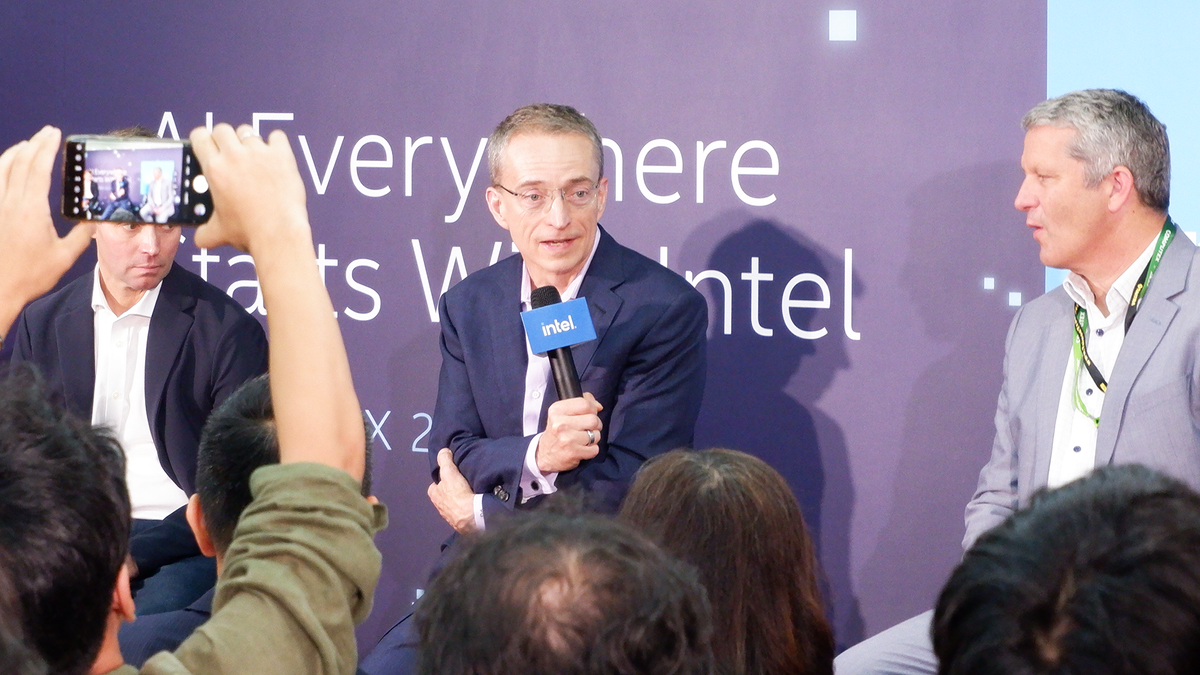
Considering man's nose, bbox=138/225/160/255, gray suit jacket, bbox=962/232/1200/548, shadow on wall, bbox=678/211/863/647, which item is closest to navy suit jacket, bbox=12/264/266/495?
man's nose, bbox=138/225/160/255

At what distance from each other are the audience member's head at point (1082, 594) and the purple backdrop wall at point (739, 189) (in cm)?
259

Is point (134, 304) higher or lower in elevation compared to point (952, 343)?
higher

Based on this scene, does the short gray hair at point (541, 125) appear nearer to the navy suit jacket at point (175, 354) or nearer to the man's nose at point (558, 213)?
the man's nose at point (558, 213)

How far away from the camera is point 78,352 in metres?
3.43

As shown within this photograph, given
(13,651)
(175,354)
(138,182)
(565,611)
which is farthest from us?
(175,354)

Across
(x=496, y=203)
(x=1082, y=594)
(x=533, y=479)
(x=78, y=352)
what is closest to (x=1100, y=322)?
(x=533, y=479)

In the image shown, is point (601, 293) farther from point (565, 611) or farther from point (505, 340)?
point (565, 611)

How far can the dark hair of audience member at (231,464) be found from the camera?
6.24ft

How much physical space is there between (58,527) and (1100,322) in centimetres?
246

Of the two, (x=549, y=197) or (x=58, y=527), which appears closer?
(x=58, y=527)

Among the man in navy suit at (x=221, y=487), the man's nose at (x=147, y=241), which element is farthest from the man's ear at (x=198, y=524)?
the man's nose at (x=147, y=241)

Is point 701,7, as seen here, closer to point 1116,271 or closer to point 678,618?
point 1116,271

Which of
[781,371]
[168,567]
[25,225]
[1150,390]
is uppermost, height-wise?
[25,225]

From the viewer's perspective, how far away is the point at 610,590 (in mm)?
1006
